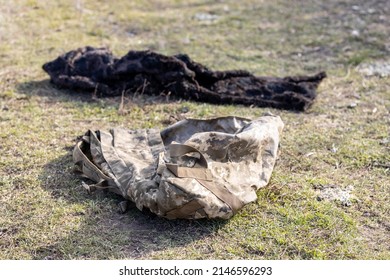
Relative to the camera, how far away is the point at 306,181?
4.31 metres

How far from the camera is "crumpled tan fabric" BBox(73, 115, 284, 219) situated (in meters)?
3.53

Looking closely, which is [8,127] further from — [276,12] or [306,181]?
[276,12]

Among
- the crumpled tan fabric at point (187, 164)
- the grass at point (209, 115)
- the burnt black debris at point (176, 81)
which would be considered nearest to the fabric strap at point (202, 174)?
the crumpled tan fabric at point (187, 164)

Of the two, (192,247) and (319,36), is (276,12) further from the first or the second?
(192,247)

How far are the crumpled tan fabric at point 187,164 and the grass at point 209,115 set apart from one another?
0.51 ft

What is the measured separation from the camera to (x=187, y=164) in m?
3.71

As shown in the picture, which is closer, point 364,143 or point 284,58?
point 364,143

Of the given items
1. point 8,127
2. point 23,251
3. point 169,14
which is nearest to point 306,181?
point 23,251

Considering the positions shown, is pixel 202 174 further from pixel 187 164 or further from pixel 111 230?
pixel 111 230

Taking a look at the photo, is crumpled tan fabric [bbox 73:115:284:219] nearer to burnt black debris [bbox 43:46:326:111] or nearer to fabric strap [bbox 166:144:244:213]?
fabric strap [bbox 166:144:244:213]

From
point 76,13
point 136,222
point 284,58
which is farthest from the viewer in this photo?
point 76,13

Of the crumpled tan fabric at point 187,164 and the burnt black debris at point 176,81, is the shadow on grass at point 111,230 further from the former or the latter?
the burnt black debris at point 176,81
